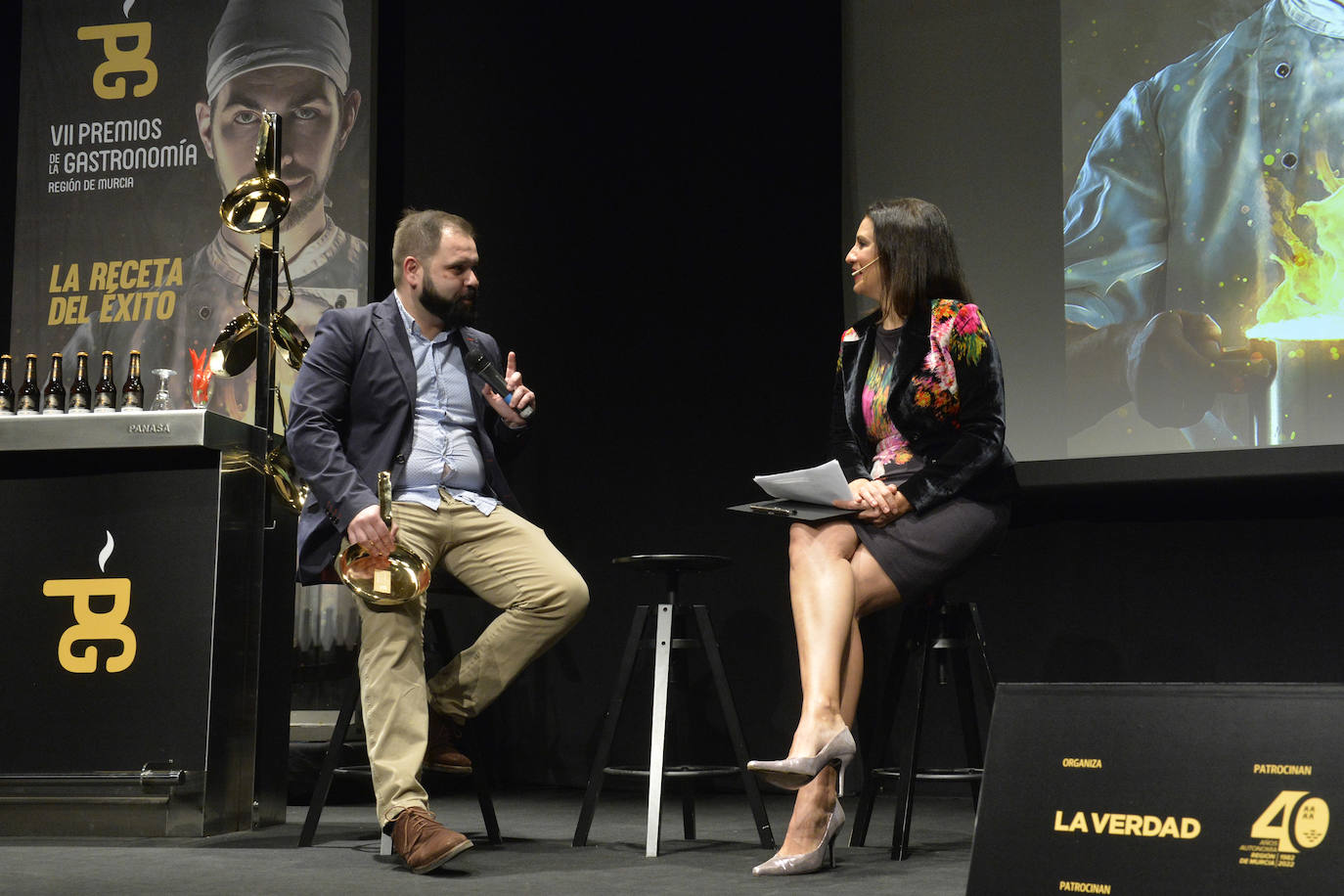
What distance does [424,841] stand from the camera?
237cm

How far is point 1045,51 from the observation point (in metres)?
4.17

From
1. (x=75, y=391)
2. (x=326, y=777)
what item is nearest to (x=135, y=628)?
(x=326, y=777)

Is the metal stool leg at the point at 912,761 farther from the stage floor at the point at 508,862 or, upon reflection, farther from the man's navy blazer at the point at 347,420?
the man's navy blazer at the point at 347,420

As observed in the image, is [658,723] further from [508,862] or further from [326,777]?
[326,777]

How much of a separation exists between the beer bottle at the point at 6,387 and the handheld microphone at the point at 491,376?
5.15ft

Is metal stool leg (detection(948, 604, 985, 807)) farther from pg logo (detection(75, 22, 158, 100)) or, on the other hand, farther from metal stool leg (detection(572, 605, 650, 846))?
pg logo (detection(75, 22, 158, 100))

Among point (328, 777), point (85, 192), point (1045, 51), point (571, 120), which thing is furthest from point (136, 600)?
point (1045, 51)

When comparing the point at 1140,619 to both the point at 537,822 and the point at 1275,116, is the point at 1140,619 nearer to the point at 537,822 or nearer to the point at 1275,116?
the point at 1275,116

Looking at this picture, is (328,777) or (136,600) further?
(136,600)

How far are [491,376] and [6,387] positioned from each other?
223 cm

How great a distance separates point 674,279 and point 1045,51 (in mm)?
1342

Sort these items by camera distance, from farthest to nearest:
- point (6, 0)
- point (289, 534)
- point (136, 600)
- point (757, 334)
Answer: point (6, 0), point (757, 334), point (289, 534), point (136, 600)

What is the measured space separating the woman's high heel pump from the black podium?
1355 millimetres

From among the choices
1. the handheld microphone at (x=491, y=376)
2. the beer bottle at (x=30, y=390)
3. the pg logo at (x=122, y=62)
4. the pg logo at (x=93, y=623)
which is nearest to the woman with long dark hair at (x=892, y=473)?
the handheld microphone at (x=491, y=376)
